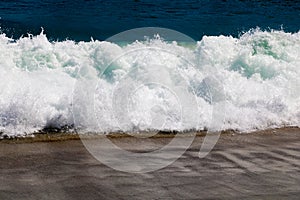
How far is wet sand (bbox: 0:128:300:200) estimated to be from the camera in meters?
6.93

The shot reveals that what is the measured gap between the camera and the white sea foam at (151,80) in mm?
10070

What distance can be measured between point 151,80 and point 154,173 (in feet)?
14.3

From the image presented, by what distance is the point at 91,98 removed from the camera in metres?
10.5

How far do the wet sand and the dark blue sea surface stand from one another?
9325 mm

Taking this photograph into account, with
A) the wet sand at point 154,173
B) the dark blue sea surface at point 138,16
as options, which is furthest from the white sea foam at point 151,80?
the dark blue sea surface at point 138,16

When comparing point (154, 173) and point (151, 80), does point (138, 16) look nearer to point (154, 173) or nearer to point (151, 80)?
point (151, 80)

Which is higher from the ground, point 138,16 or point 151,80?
point 138,16

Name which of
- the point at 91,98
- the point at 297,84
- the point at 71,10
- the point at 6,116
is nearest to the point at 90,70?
the point at 91,98

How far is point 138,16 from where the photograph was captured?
21312 mm

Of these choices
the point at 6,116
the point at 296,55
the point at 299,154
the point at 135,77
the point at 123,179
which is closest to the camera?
the point at 123,179

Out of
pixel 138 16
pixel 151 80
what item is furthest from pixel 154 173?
pixel 138 16

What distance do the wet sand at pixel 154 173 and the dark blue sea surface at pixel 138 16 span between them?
30.6ft

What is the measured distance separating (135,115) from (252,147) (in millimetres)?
2279

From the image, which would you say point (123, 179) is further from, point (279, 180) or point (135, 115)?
point (135, 115)
